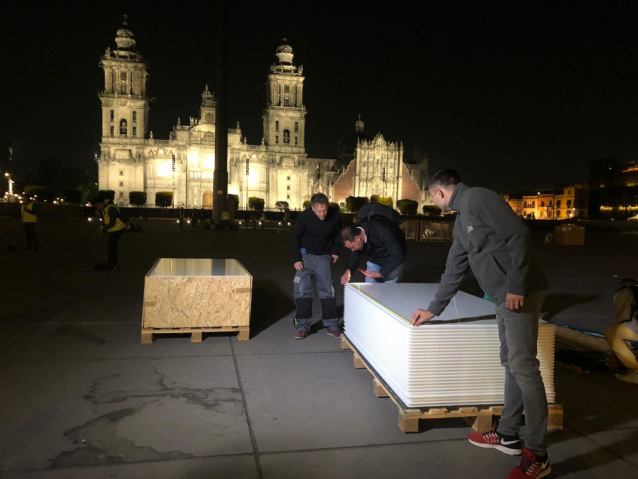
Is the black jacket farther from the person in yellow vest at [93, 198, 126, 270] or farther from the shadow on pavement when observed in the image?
the person in yellow vest at [93, 198, 126, 270]

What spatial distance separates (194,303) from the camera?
576cm

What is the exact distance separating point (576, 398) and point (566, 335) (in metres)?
1.60

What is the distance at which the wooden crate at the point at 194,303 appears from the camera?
565 cm

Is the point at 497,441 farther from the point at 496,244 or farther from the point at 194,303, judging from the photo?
the point at 194,303

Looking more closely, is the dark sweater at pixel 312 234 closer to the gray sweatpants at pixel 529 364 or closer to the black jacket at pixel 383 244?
the black jacket at pixel 383 244

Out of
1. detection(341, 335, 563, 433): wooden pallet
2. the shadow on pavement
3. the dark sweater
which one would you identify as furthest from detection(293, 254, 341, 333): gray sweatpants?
detection(341, 335, 563, 433): wooden pallet

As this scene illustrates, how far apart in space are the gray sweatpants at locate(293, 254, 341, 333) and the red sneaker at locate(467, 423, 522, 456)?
10.3 feet

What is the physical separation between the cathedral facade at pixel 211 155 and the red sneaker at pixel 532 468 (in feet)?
251

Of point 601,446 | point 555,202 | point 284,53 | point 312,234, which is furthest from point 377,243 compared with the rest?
point 555,202

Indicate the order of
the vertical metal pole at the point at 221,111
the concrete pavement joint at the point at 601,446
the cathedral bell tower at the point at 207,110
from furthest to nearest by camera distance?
the cathedral bell tower at the point at 207,110 → the vertical metal pole at the point at 221,111 → the concrete pavement joint at the point at 601,446

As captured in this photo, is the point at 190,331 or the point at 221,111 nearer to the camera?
the point at 190,331

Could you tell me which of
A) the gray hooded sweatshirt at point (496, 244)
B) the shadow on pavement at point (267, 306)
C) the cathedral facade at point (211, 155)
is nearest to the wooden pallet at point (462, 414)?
the gray hooded sweatshirt at point (496, 244)

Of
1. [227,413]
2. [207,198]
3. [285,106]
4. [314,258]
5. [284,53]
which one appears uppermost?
[284,53]

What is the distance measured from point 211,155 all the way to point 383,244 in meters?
79.7
